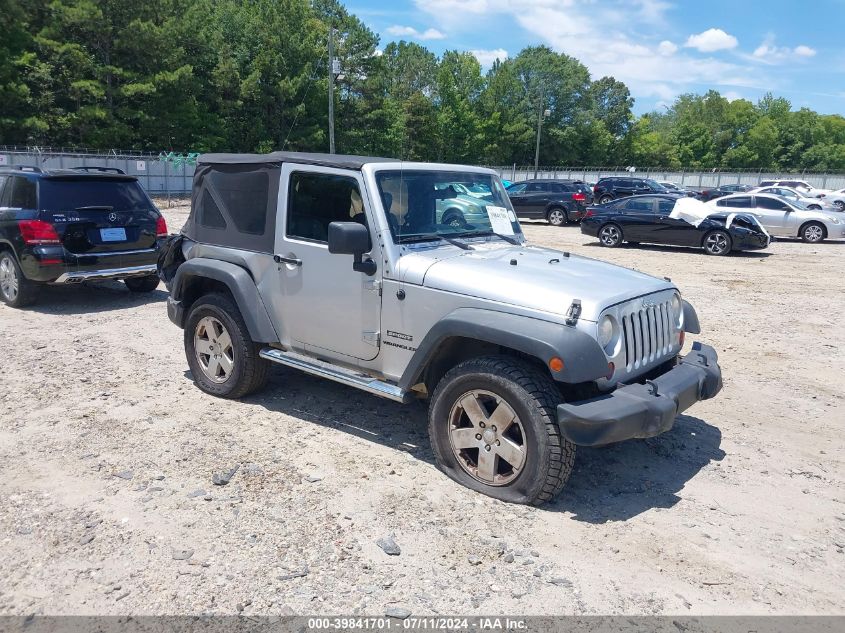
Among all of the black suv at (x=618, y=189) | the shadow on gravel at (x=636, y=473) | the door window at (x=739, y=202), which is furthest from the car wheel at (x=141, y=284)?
the black suv at (x=618, y=189)

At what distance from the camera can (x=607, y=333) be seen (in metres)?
3.80

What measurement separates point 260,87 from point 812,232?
1463 inches

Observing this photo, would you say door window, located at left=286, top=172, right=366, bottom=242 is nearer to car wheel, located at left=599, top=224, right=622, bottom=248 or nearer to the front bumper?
the front bumper

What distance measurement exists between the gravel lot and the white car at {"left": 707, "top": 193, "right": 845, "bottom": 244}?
1550 centimetres

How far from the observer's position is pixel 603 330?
376cm

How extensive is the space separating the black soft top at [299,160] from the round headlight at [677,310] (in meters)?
2.23

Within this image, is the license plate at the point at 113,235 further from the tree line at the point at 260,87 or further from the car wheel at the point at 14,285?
the tree line at the point at 260,87

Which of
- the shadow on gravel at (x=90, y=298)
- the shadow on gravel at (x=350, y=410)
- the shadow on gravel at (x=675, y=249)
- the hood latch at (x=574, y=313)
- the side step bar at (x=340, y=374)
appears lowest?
the shadow on gravel at (x=350, y=410)

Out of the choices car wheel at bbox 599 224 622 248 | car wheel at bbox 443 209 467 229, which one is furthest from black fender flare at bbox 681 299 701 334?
car wheel at bbox 599 224 622 248

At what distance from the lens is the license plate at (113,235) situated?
872 centimetres

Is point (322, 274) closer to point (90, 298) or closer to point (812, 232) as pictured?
point (90, 298)

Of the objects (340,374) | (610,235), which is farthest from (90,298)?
(610,235)

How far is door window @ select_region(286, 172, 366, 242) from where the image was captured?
184 inches

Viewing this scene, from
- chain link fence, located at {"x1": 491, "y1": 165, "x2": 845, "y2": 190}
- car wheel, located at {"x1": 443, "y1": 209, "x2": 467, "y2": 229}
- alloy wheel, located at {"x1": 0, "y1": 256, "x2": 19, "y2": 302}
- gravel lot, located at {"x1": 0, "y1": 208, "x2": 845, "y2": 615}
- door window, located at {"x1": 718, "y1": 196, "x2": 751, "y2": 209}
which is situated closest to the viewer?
gravel lot, located at {"x1": 0, "y1": 208, "x2": 845, "y2": 615}
